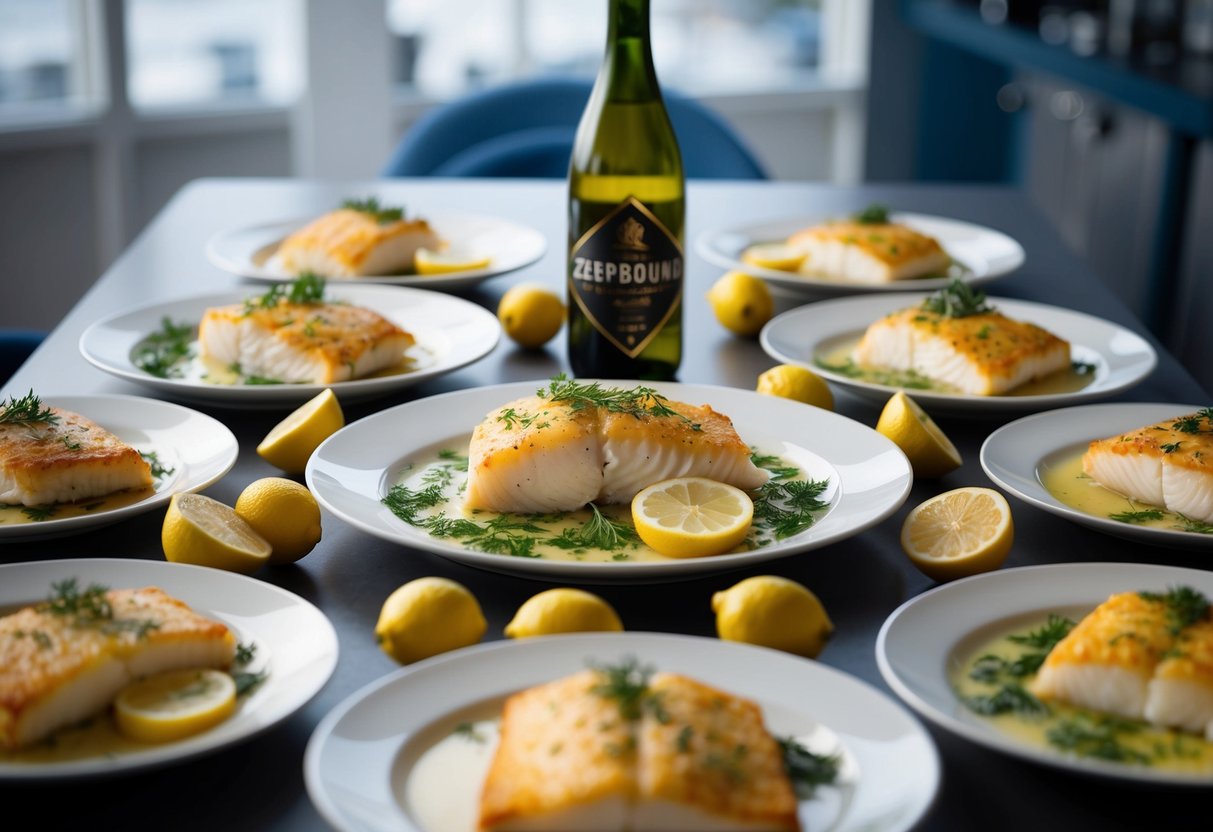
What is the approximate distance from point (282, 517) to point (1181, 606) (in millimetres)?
905

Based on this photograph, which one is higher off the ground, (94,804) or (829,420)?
(829,420)

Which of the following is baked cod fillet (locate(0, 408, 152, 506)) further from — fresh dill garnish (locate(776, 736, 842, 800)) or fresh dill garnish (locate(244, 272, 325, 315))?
fresh dill garnish (locate(776, 736, 842, 800))

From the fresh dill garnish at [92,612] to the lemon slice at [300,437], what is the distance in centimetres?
54

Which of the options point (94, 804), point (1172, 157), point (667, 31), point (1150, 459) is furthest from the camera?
point (667, 31)

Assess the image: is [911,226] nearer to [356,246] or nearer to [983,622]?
[356,246]

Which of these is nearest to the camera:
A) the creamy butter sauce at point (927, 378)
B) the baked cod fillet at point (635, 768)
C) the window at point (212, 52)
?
the baked cod fillet at point (635, 768)

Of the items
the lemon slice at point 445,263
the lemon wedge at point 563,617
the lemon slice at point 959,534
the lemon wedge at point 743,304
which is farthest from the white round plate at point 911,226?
the lemon wedge at point 563,617

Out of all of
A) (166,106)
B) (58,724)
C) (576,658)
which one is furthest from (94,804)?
(166,106)

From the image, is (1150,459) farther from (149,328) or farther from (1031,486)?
(149,328)

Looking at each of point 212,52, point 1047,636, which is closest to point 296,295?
point 1047,636

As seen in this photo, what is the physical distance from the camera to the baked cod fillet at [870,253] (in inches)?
101

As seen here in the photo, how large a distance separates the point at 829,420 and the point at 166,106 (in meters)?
5.14

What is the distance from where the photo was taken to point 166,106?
610cm

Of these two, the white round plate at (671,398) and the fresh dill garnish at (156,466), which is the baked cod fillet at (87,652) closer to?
the white round plate at (671,398)
